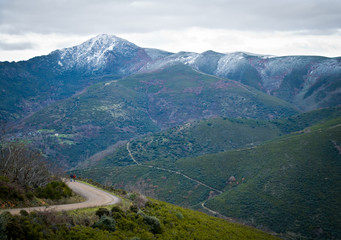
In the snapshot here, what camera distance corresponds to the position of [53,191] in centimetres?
2169

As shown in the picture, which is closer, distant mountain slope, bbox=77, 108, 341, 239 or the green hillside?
distant mountain slope, bbox=77, 108, 341, 239

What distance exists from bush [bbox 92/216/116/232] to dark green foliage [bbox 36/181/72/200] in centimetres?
572

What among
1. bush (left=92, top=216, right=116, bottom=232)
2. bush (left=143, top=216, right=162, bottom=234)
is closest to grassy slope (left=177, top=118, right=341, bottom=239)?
bush (left=143, top=216, right=162, bottom=234)

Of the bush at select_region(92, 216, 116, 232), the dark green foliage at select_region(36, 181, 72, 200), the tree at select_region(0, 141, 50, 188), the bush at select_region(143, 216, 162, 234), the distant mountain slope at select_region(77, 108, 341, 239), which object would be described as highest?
the tree at select_region(0, 141, 50, 188)

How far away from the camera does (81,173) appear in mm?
100312

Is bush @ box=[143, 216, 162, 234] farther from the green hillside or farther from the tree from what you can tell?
the green hillside

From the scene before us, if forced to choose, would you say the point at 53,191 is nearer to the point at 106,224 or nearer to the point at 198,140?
the point at 106,224

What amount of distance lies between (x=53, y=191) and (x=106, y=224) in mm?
6479

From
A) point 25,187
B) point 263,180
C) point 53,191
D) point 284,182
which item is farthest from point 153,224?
point 263,180

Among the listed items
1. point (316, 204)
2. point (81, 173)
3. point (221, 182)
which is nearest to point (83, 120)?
point (81, 173)

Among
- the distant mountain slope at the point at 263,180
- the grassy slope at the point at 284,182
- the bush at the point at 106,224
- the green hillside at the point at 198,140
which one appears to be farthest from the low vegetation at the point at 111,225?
the green hillside at the point at 198,140

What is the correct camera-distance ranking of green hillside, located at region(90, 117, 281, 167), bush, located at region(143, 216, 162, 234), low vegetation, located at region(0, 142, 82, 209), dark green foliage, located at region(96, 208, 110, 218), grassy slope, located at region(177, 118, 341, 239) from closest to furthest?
low vegetation, located at region(0, 142, 82, 209), dark green foliage, located at region(96, 208, 110, 218), bush, located at region(143, 216, 162, 234), grassy slope, located at region(177, 118, 341, 239), green hillside, located at region(90, 117, 281, 167)

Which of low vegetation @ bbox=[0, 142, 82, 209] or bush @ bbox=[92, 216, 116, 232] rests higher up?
low vegetation @ bbox=[0, 142, 82, 209]

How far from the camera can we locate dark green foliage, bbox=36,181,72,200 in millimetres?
20797
